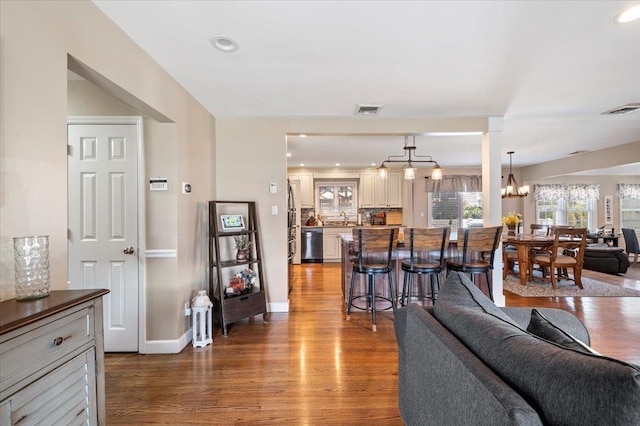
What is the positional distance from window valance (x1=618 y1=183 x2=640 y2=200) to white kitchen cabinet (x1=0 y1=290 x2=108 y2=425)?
11293 millimetres

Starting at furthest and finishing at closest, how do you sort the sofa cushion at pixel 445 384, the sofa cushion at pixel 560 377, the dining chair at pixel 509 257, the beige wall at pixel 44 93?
1. the dining chair at pixel 509 257
2. the beige wall at pixel 44 93
3. the sofa cushion at pixel 445 384
4. the sofa cushion at pixel 560 377

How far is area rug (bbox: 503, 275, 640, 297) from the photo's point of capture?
4344mm

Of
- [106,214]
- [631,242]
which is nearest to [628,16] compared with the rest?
[106,214]

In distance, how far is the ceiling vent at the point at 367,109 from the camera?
3.25 metres

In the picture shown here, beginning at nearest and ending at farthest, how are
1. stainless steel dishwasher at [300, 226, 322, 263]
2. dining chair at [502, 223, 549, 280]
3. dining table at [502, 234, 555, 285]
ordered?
dining table at [502, 234, 555, 285]
dining chair at [502, 223, 549, 280]
stainless steel dishwasher at [300, 226, 322, 263]

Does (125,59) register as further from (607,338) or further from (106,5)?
(607,338)

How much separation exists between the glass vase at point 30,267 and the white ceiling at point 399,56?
1.41m

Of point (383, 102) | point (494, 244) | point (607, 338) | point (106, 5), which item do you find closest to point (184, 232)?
point (106, 5)

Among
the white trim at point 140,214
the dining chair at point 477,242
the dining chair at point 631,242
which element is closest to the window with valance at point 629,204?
the dining chair at point 631,242

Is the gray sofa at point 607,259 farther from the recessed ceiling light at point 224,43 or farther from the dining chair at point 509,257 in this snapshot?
the recessed ceiling light at point 224,43

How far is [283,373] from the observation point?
90.0 inches

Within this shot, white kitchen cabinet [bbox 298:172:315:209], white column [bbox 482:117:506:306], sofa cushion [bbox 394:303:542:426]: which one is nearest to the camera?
sofa cushion [bbox 394:303:542:426]

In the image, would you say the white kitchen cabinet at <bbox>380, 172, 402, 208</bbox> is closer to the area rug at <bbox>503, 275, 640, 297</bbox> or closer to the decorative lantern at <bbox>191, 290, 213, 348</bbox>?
the area rug at <bbox>503, 275, 640, 297</bbox>

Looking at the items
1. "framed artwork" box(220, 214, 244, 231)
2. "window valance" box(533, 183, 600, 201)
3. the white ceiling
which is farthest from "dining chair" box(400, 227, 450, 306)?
"window valance" box(533, 183, 600, 201)
